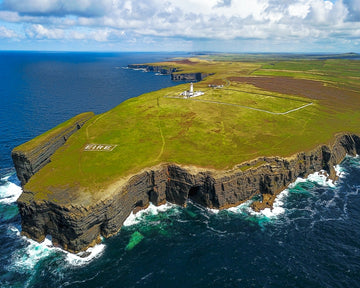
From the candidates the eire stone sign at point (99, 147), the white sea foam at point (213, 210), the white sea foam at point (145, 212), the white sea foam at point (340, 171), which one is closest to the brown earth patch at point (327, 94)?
the white sea foam at point (340, 171)

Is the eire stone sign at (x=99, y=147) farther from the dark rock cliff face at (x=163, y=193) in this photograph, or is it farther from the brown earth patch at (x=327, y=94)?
the brown earth patch at (x=327, y=94)

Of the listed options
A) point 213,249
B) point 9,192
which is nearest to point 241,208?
point 213,249

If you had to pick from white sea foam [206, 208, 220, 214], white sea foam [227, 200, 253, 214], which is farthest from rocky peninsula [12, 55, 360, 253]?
white sea foam [227, 200, 253, 214]

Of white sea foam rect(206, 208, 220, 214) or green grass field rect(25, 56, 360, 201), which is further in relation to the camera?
green grass field rect(25, 56, 360, 201)

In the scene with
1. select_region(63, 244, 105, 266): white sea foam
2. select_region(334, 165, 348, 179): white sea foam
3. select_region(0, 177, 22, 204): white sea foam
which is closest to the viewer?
select_region(63, 244, 105, 266): white sea foam

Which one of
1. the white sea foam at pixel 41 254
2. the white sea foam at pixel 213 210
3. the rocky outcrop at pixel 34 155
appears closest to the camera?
the white sea foam at pixel 41 254

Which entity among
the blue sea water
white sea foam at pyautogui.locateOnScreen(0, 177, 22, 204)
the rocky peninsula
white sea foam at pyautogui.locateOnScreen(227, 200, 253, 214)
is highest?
the rocky peninsula

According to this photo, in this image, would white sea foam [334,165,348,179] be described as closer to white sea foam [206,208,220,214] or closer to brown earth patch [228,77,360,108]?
white sea foam [206,208,220,214]
